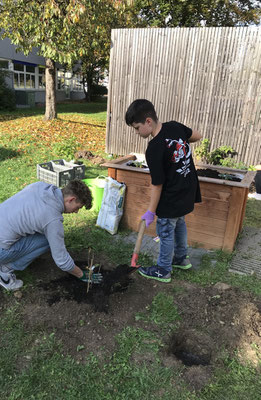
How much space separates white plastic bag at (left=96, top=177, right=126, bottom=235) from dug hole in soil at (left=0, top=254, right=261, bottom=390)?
3.59 feet

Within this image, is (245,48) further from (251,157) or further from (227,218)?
(227,218)

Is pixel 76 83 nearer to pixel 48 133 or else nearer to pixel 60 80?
pixel 60 80

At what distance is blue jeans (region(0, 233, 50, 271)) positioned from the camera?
2.72 m

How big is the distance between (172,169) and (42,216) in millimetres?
1231

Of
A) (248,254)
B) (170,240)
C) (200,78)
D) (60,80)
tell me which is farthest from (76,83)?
(170,240)

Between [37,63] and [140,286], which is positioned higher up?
[37,63]

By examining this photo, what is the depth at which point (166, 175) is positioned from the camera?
287 cm

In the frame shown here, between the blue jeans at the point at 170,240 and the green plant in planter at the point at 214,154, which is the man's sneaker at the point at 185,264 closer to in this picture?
the blue jeans at the point at 170,240

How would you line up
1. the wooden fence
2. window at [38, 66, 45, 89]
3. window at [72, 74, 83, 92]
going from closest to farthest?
the wooden fence → window at [38, 66, 45, 89] → window at [72, 74, 83, 92]

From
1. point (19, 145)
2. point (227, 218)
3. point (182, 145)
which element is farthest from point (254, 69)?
point (19, 145)

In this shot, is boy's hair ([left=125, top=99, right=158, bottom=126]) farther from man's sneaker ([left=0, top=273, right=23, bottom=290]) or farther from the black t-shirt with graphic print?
man's sneaker ([left=0, top=273, right=23, bottom=290])

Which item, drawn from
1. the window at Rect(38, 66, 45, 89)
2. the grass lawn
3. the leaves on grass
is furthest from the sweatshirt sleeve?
the window at Rect(38, 66, 45, 89)

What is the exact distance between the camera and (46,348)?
227 cm

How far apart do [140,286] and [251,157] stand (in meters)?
4.74
